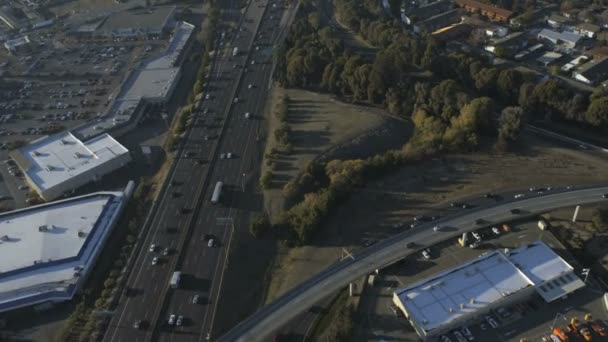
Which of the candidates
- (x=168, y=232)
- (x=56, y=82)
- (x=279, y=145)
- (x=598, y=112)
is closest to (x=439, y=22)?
(x=598, y=112)

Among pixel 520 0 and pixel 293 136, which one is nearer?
pixel 293 136

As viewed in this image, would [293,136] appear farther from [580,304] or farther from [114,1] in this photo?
[114,1]

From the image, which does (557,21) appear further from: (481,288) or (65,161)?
(65,161)

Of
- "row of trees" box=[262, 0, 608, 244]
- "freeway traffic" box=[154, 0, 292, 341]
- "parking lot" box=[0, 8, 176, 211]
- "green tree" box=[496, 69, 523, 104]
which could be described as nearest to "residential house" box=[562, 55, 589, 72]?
"row of trees" box=[262, 0, 608, 244]

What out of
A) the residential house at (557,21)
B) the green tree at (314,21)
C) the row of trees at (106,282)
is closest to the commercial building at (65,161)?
the row of trees at (106,282)

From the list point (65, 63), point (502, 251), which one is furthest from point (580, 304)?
point (65, 63)
